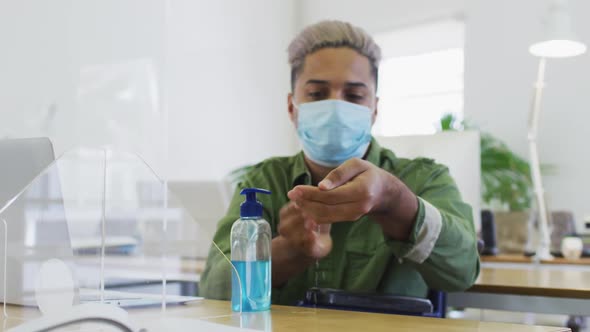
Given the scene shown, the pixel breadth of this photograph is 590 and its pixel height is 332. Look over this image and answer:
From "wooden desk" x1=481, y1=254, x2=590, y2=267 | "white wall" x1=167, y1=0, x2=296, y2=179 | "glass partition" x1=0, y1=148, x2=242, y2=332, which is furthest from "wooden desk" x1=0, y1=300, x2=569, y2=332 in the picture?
"white wall" x1=167, y1=0, x2=296, y2=179

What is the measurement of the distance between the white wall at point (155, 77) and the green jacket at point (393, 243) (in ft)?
6.60

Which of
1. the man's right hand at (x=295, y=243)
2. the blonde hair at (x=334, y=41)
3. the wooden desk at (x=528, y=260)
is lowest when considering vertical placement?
the wooden desk at (x=528, y=260)

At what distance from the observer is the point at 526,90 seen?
4.68 m

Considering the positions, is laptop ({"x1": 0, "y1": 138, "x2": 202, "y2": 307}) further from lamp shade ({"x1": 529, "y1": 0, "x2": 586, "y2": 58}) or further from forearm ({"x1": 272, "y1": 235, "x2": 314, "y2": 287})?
lamp shade ({"x1": 529, "y1": 0, "x2": 586, "y2": 58})

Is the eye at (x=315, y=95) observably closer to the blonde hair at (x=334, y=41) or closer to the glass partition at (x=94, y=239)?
the blonde hair at (x=334, y=41)

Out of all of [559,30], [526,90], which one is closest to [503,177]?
[526,90]

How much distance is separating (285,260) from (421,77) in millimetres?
4297

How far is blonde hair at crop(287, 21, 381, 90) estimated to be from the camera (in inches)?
60.9

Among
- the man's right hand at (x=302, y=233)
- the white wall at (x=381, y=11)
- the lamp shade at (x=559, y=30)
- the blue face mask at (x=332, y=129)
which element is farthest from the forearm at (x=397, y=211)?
the white wall at (x=381, y=11)

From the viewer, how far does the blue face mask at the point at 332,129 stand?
5.05ft

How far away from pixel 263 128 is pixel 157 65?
138 centimetres

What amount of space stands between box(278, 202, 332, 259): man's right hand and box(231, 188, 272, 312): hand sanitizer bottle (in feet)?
0.31

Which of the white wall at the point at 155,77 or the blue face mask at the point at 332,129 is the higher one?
the white wall at the point at 155,77

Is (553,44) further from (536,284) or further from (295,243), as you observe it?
(295,243)
